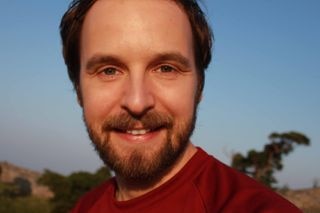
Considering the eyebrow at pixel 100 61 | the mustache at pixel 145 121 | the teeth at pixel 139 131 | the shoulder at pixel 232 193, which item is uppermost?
the eyebrow at pixel 100 61

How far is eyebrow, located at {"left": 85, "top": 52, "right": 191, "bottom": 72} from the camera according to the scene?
8.14 ft

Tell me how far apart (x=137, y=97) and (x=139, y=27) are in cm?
37

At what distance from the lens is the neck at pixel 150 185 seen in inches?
100

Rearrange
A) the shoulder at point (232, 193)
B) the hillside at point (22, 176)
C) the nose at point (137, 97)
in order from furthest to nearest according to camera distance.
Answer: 1. the hillside at point (22, 176)
2. the nose at point (137, 97)
3. the shoulder at point (232, 193)

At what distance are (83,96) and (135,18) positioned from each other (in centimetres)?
55

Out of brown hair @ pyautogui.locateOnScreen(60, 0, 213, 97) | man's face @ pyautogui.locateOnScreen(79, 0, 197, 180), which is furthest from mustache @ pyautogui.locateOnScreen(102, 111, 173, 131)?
brown hair @ pyautogui.locateOnScreen(60, 0, 213, 97)

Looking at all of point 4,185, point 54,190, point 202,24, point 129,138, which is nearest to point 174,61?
point 129,138

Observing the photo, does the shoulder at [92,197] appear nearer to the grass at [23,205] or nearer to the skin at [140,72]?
the skin at [140,72]

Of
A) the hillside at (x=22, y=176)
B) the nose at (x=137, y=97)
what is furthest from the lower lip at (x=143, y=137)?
the hillside at (x=22, y=176)

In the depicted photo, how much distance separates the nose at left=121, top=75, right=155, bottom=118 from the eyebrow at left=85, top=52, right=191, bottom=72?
0.11 metres

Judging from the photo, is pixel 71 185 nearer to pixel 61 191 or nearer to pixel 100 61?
pixel 61 191

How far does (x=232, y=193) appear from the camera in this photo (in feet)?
7.28

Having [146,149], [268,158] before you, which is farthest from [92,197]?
[268,158]

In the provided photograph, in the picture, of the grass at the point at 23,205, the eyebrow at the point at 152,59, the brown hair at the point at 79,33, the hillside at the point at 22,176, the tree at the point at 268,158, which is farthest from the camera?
the hillside at the point at 22,176
